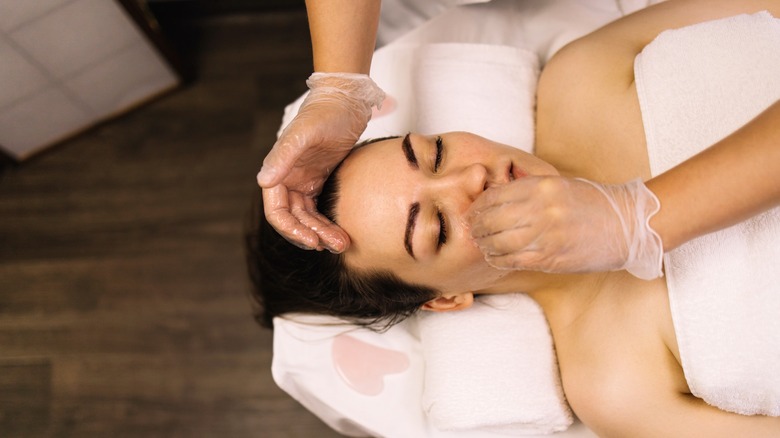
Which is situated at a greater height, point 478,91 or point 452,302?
point 478,91

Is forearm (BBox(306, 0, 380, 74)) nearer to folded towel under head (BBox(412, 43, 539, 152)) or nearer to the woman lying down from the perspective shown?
the woman lying down

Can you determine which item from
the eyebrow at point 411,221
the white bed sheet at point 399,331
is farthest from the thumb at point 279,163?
the white bed sheet at point 399,331

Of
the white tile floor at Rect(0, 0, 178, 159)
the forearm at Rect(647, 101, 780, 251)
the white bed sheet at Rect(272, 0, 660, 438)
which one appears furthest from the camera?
the white tile floor at Rect(0, 0, 178, 159)

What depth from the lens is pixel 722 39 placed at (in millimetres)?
1230

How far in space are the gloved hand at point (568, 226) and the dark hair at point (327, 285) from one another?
34 centimetres

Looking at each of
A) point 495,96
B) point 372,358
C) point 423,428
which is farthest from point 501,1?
point 423,428

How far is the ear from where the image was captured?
1.34 metres

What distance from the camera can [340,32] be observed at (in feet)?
4.24

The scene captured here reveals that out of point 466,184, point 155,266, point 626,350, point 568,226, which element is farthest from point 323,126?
point 155,266

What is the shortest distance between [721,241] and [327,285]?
0.86 m

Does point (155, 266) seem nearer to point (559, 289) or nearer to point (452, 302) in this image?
point (452, 302)

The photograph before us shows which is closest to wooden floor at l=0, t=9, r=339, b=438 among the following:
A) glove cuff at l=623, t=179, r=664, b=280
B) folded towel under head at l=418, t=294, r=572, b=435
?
folded towel under head at l=418, t=294, r=572, b=435

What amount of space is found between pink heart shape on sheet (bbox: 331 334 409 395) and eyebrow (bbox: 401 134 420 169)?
0.58m

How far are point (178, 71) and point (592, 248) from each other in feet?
6.43
